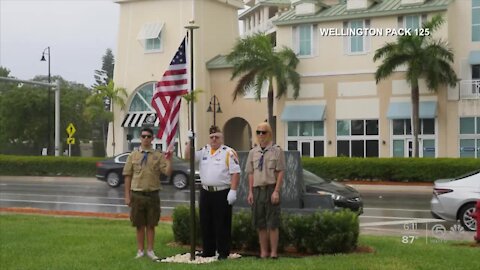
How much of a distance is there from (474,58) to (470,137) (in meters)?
4.27

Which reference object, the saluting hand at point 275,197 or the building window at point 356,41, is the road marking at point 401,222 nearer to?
the saluting hand at point 275,197

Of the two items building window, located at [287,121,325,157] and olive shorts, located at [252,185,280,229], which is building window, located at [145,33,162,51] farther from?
olive shorts, located at [252,185,280,229]

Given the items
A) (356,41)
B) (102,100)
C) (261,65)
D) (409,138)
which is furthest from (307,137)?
(102,100)

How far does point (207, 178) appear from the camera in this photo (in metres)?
9.16

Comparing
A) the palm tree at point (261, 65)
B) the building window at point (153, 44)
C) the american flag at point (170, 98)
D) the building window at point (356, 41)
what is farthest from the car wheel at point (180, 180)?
the building window at point (153, 44)

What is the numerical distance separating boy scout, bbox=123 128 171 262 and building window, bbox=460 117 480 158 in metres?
30.5

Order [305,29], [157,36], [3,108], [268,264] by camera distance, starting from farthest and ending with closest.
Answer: [3,108] → [157,36] → [305,29] → [268,264]

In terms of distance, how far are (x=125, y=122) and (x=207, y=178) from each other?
1533 inches

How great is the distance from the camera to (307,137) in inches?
1629

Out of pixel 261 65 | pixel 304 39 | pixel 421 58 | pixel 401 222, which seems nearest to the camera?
pixel 401 222

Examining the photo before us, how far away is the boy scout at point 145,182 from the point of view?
9.31 metres

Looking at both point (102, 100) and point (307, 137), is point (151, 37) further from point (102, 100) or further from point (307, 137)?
point (307, 137)

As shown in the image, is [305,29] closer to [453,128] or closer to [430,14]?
[430,14]

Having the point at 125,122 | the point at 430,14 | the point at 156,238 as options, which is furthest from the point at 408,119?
the point at 156,238
